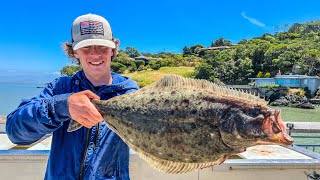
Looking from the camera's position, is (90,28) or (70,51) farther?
(70,51)

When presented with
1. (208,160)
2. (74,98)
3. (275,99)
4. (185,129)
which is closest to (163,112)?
(185,129)

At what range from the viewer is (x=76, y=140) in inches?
99.3

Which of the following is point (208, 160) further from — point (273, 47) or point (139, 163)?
point (273, 47)

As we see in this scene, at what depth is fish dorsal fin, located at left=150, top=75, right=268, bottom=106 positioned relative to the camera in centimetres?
180

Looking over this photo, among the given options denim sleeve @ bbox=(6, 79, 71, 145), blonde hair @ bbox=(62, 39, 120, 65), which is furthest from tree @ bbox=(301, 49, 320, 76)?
denim sleeve @ bbox=(6, 79, 71, 145)

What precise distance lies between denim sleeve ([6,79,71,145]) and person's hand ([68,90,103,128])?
1.9 inches

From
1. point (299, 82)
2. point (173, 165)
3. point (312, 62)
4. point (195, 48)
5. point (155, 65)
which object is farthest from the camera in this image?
point (195, 48)

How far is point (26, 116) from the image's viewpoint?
2.19 metres

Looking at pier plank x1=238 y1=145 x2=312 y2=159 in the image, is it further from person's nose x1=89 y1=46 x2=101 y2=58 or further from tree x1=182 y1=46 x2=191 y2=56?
tree x1=182 y1=46 x2=191 y2=56

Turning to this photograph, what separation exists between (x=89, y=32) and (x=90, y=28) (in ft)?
0.09

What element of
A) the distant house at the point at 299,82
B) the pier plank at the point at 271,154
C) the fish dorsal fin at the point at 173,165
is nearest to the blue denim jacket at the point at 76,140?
the fish dorsal fin at the point at 173,165

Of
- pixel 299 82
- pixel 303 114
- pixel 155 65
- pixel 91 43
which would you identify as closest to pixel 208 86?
pixel 91 43

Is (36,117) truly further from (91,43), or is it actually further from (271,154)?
(271,154)

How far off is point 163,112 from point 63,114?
566 mm
